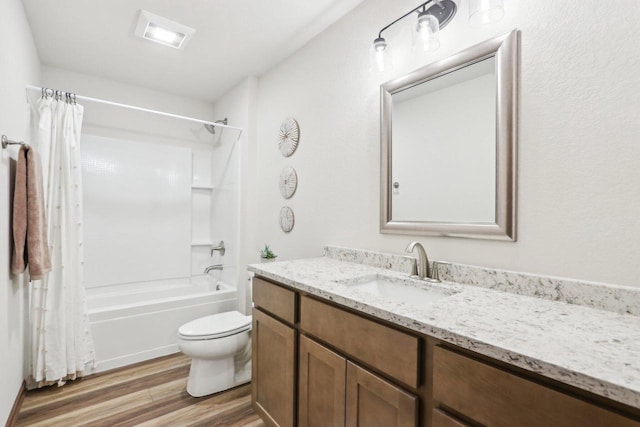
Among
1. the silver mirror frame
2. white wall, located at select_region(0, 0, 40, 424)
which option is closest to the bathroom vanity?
the silver mirror frame

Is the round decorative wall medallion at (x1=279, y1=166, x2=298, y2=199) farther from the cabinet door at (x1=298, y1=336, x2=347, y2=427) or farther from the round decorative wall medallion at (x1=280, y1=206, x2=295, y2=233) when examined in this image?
the cabinet door at (x1=298, y1=336, x2=347, y2=427)

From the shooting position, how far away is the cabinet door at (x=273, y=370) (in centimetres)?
145

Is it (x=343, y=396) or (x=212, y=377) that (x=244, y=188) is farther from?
(x=343, y=396)

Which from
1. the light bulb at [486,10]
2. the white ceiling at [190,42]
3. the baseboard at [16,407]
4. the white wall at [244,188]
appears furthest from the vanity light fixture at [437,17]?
the baseboard at [16,407]

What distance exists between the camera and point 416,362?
0.91m

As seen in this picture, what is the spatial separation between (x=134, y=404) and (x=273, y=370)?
1.08 m

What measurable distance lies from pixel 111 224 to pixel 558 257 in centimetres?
354

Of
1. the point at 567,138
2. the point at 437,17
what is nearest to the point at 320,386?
the point at 567,138

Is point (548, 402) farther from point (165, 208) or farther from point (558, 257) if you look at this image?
point (165, 208)

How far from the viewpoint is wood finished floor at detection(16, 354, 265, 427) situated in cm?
178

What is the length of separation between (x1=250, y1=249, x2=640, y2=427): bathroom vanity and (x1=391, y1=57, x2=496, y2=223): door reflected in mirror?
1.22 feet

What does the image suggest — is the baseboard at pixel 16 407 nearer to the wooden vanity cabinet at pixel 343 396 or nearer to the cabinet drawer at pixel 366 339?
the wooden vanity cabinet at pixel 343 396

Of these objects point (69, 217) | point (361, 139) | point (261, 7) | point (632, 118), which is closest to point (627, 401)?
point (632, 118)

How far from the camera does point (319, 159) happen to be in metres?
2.22
